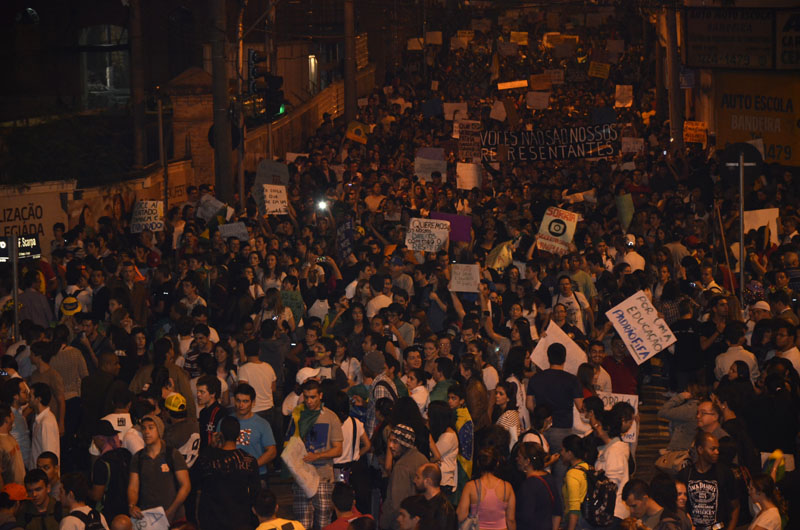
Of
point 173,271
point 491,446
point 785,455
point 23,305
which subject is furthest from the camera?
point 173,271

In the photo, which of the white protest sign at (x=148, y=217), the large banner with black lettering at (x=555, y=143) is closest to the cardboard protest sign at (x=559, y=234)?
the white protest sign at (x=148, y=217)

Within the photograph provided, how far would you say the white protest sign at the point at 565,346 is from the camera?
11961 millimetres

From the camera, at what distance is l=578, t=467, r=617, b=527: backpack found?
8844mm

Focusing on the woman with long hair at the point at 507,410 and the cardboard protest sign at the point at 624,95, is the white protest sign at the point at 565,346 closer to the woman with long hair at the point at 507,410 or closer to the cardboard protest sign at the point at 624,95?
the woman with long hair at the point at 507,410

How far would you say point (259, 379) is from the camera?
11742 mm

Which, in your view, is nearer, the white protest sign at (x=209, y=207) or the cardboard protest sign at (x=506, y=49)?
the white protest sign at (x=209, y=207)

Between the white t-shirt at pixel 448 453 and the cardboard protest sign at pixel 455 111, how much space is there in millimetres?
20717

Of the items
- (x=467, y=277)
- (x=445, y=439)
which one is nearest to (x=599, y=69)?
(x=467, y=277)

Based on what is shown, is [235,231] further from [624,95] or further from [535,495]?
[624,95]

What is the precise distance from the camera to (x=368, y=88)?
47.9 m

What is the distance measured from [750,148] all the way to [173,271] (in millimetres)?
7506

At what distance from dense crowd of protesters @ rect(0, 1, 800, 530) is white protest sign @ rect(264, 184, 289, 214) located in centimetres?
31

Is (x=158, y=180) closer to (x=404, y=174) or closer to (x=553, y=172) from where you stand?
(x=404, y=174)

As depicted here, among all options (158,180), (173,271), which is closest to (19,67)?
(158,180)
